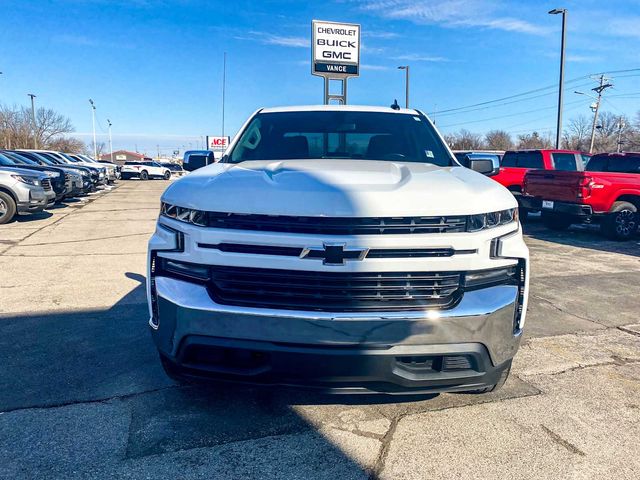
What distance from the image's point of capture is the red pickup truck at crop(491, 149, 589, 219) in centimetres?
1275

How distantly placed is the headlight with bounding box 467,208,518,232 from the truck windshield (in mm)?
1216

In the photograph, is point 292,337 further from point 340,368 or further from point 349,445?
point 349,445

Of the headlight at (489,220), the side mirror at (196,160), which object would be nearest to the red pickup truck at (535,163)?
the side mirror at (196,160)

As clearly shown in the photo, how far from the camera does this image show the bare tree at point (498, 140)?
7401 centimetres

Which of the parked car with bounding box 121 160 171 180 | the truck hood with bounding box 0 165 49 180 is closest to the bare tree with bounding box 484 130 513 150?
the parked car with bounding box 121 160 171 180

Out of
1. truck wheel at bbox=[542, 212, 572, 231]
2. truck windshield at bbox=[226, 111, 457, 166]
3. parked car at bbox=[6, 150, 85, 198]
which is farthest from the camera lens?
parked car at bbox=[6, 150, 85, 198]

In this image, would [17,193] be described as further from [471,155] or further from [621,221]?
[621,221]

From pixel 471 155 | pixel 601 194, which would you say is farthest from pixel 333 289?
pixel 601 194

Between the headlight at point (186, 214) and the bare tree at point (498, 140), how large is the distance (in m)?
76.1

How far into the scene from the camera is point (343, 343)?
2230mm

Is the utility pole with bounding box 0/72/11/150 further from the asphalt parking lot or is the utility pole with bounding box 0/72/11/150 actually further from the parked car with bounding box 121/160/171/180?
the asphalt parking lot

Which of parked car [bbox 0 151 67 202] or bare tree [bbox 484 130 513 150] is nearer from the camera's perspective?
parked car [bbox 0 151 67 202]

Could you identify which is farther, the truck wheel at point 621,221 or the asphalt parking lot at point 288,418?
the truck wheel at point 621,221

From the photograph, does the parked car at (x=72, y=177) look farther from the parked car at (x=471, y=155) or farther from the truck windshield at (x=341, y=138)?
the truck windshield at (x=341, y=138)
